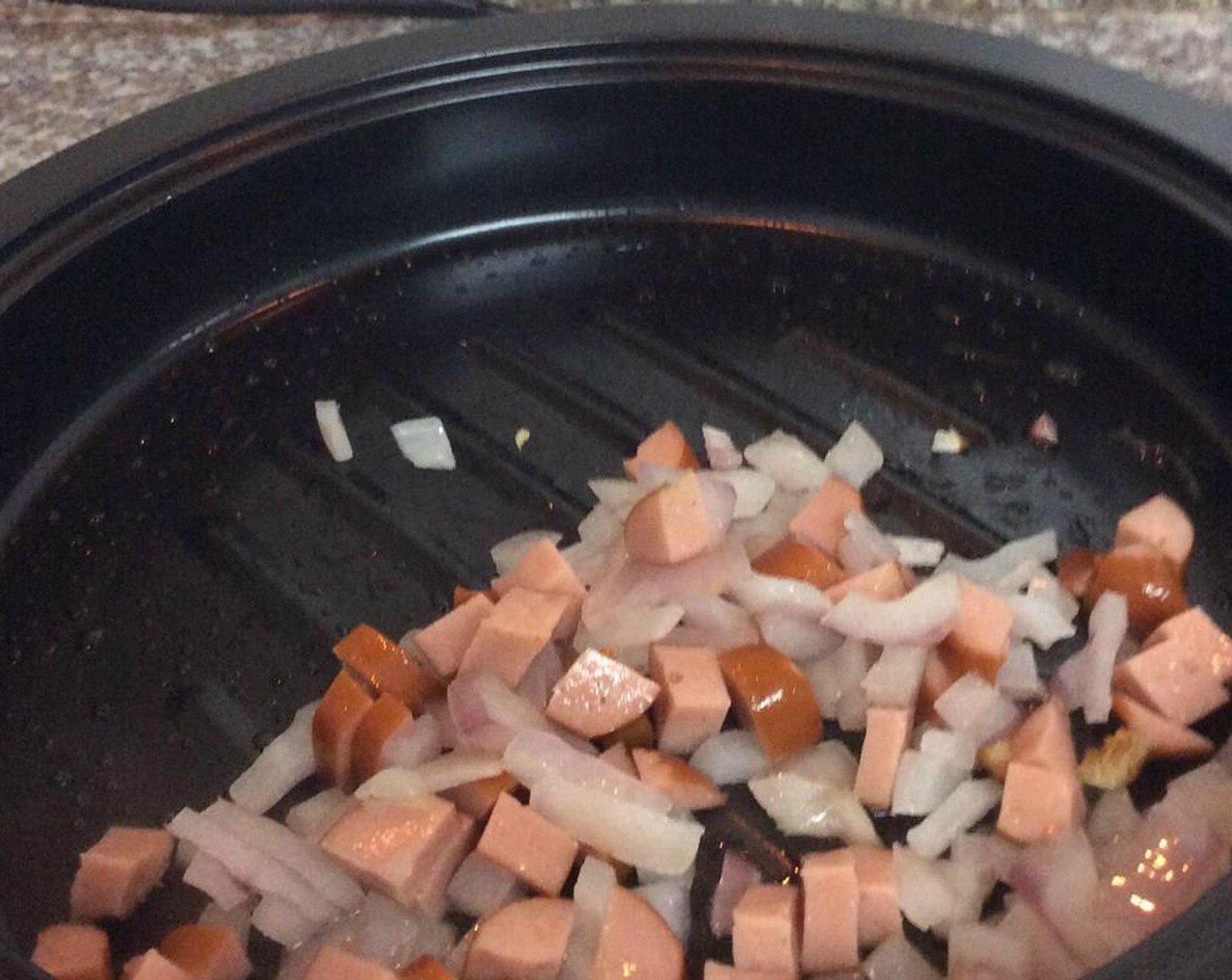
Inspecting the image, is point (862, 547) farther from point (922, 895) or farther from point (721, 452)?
point (922, 895)

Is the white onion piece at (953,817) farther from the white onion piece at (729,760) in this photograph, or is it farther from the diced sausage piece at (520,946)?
the diced sausage piece at (520,946)

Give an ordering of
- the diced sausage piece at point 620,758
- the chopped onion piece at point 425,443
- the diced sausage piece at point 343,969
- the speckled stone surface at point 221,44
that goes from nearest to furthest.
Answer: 1. the diced sausage piece at point 343,969
2. the diced sausage piece at point 620,758
3. the chopped onion piece at point 425,443
4. the speckled stone surface at point 221,44

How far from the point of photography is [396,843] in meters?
0.69

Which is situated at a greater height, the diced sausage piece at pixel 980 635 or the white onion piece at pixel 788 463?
the white onion piece at pixel 788 463

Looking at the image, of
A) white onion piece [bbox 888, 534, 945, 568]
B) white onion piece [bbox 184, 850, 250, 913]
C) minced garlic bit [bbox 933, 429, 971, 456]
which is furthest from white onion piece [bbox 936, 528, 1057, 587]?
white onion piece [bbox 184, 850, 250, 913]

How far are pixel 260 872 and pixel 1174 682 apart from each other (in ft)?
1.97

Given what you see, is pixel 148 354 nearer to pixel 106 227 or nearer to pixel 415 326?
pixel 106 227

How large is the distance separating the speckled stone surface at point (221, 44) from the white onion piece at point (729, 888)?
3.06 feet

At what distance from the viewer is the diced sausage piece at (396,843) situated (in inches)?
27.1

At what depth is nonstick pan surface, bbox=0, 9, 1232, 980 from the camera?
34.6 inches

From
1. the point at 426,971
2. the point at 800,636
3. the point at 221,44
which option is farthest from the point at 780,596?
the point at 221,44

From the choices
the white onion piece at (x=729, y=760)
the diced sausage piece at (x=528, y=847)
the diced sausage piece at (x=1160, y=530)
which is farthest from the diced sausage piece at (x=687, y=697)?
the diced sausage piece at (x=1160, y=530)

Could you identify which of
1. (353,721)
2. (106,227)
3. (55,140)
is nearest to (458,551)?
(353,721)

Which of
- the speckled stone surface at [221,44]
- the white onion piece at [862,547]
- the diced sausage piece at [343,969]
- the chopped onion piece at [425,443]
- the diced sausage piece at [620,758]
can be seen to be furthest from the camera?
the speckled stone surface at [221,44]
